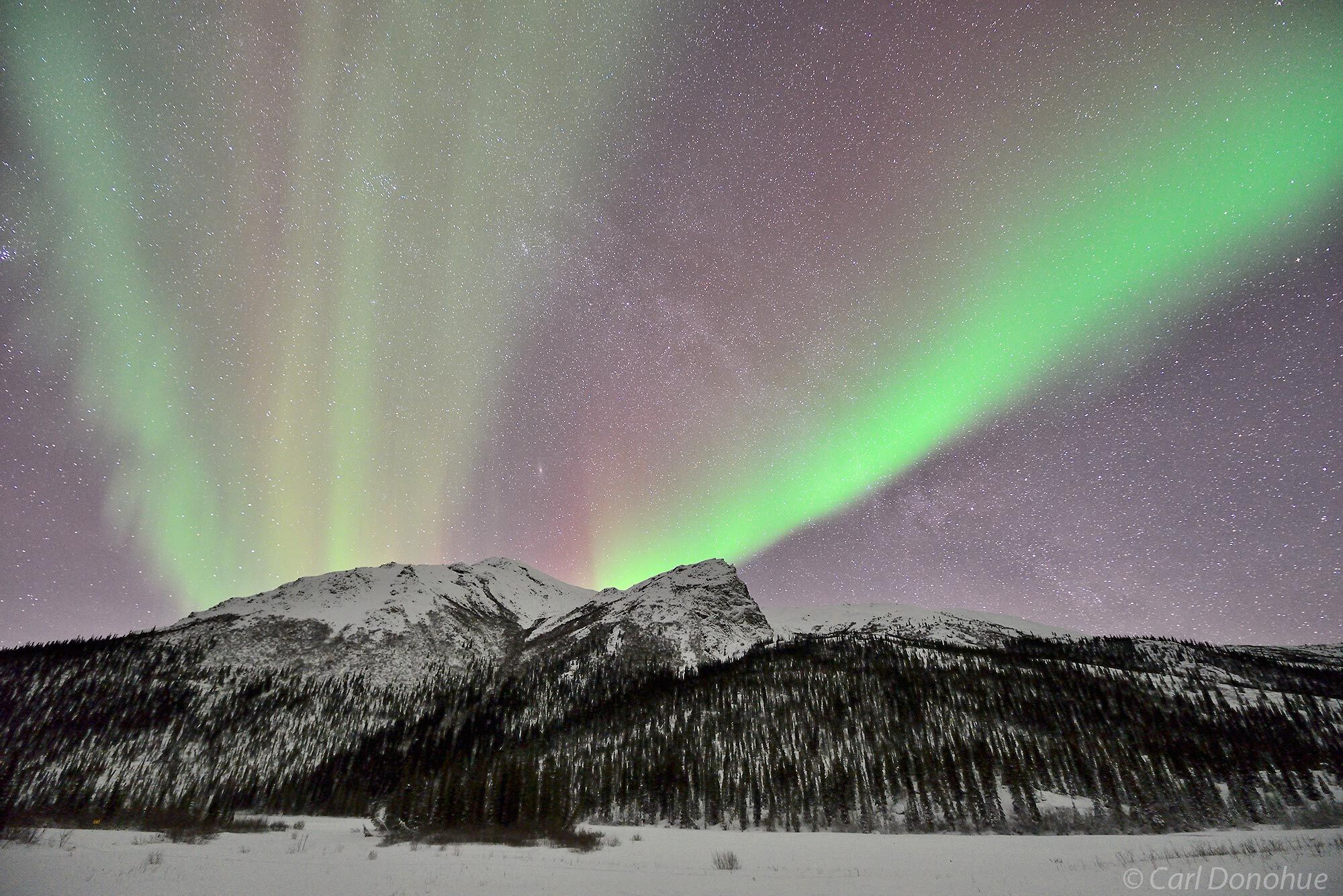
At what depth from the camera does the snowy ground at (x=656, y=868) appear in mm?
25266

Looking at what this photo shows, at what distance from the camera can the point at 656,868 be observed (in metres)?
32.5

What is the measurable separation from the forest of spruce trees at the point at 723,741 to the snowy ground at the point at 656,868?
110 feet

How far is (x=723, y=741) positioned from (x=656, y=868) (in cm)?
7288

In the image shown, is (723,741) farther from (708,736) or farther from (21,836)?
(21,836)

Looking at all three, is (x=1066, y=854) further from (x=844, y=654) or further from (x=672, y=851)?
(x=844, y=654)

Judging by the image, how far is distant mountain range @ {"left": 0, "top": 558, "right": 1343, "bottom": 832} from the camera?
77125mm

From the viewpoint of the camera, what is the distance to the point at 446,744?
110500 millimetres

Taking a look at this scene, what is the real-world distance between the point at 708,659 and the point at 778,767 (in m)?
74.6

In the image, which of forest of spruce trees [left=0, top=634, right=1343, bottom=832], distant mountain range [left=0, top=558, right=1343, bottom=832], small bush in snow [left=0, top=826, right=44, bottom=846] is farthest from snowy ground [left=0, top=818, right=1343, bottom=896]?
distant mountain range [left=0, top=558, right=1343, bottom=832]

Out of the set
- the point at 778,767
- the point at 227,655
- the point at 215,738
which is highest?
the point at 227,655

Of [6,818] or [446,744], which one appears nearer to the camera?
[6,818]

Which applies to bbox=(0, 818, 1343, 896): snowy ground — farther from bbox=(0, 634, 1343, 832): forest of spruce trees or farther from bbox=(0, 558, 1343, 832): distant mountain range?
bbox=(0, 558, 1343, 832): distant mountain range

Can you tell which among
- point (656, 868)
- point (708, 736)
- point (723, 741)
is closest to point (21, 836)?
point (656, 868)

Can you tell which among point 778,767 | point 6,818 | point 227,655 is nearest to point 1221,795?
point 778,767
